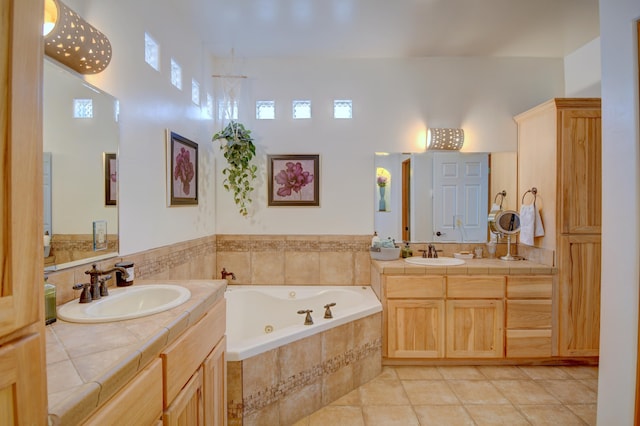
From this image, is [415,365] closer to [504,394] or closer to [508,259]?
[504,394]

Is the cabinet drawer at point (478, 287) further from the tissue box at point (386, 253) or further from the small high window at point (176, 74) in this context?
the small high window at point (176, 74)

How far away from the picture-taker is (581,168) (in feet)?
8.91

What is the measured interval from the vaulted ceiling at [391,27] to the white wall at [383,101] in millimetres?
125

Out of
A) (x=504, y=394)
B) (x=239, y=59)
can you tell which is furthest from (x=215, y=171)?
(x=504, y=394)

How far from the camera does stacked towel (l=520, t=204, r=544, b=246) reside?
9.53ft

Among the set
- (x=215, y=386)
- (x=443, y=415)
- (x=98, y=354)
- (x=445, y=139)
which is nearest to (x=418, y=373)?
(x=443, y=415)

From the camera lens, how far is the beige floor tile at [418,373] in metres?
2.65

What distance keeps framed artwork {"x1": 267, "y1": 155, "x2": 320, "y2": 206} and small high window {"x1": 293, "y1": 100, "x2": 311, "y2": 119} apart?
0.41 metres

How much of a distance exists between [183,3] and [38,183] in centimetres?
242

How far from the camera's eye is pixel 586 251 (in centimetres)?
275

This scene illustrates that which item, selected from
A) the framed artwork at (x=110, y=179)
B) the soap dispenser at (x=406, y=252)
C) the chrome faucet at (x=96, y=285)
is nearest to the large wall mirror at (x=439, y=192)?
the soap dispenser at (x=406, y=252)

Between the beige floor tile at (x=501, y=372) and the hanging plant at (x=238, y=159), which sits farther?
the hanging plant at (x=238, y=159)

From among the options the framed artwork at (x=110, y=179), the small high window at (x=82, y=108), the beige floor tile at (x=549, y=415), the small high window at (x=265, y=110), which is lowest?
the beige floor tile at (x=549, y=415)

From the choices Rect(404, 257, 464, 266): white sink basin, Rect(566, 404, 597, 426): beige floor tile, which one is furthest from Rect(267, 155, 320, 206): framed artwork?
Rect(566, 404, 597, 426): beige floor tile
